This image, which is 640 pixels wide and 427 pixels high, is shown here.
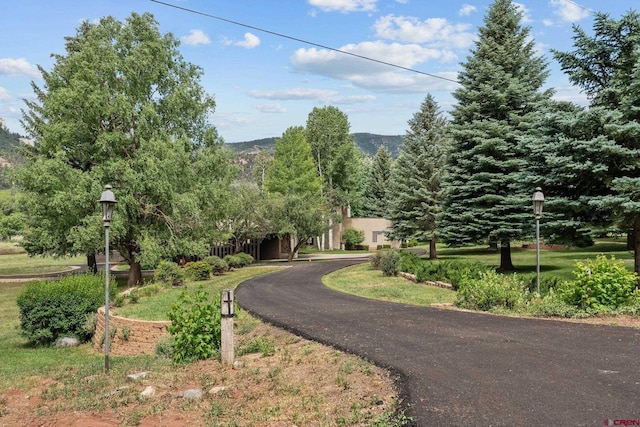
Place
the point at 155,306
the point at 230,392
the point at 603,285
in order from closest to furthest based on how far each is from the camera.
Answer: the point at 230,392
the point at 603,285
the point at 155,306

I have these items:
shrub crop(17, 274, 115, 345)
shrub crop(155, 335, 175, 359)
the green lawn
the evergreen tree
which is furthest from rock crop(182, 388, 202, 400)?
the evergreen tree

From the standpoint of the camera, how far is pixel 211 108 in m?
26.5

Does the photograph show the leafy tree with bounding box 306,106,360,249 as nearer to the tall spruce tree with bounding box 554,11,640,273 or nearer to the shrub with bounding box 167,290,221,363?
the tall spruce tree with bounding box 554,11,640,273

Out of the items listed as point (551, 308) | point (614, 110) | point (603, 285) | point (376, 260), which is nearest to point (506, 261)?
point (376, 260)

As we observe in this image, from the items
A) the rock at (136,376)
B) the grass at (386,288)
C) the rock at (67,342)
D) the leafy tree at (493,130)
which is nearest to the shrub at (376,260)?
the grass at (386,288)

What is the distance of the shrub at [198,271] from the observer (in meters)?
24.6

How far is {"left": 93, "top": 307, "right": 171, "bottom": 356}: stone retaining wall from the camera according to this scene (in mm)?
12320

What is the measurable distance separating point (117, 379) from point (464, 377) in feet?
17.5

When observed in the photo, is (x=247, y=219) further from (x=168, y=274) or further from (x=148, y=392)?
(x=148, y=392)

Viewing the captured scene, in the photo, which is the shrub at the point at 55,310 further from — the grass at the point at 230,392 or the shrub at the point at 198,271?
the shrub at the point at 198,271

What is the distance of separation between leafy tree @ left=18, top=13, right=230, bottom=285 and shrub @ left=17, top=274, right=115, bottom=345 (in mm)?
6868

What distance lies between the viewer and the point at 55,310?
14344 mm

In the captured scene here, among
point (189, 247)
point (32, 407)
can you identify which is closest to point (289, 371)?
point (32, 407)

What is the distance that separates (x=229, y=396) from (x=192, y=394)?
0.49 meters
